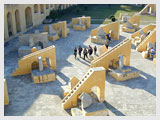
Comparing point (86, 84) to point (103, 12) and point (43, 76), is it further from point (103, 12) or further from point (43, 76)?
point (103, 12)

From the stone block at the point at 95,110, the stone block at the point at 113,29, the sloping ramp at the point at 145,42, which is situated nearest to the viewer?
the stone block at the point at 95,110

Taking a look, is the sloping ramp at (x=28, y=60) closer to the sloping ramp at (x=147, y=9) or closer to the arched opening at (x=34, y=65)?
the arched opening at (x=34, y=65)

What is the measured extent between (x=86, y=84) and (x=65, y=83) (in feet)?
12.2

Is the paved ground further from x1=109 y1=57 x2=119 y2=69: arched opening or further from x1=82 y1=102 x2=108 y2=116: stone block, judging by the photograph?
x1=109 y1=57 x2=119 y2=69: arched opening

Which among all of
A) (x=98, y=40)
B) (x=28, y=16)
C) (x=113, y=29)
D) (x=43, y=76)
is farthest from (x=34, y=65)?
(x=28, y=16)

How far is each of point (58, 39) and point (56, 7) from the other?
17.7m

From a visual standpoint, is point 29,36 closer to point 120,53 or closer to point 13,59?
point 13,59

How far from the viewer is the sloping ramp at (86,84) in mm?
14312

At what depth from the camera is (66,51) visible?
24.5 metres

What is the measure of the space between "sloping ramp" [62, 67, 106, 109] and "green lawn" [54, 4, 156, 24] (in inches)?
941

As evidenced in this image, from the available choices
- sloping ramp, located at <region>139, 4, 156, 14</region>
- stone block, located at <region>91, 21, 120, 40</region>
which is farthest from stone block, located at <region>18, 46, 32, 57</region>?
sloping ramp, located at <region>139, 4, 156, 14</region>

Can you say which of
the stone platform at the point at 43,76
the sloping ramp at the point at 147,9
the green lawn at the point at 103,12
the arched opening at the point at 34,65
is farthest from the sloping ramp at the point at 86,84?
the sloping ramp at the point at 147,9

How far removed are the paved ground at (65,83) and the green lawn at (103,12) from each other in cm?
1821

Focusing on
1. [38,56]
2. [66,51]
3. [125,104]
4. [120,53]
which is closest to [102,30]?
[66,51]
